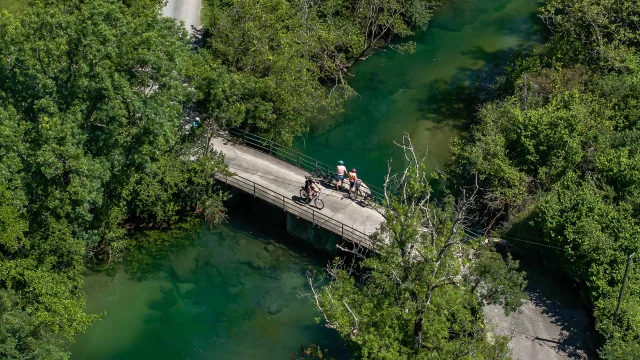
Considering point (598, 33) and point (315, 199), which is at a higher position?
point (598, 33)

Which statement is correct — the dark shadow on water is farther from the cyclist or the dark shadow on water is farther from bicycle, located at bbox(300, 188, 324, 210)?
the cyclist

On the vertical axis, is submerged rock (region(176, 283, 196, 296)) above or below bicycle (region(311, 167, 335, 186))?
below

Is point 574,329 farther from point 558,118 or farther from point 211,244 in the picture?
point 211,244

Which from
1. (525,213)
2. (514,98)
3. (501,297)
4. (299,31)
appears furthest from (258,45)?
(501,297)

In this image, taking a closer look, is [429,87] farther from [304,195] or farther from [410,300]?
[410,300]

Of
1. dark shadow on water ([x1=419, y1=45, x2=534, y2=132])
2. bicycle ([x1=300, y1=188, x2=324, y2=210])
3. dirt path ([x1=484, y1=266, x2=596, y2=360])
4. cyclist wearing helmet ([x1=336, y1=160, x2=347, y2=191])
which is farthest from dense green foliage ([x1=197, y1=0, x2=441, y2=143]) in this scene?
dirt path ([x1=484, y1=266, x2=596, y2=360])

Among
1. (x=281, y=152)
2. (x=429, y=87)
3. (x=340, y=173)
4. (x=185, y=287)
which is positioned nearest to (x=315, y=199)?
(x=340, y=173)

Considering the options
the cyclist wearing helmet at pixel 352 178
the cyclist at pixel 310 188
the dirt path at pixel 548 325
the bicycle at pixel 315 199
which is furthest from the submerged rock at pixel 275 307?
the dirt path at pixel 548 325
